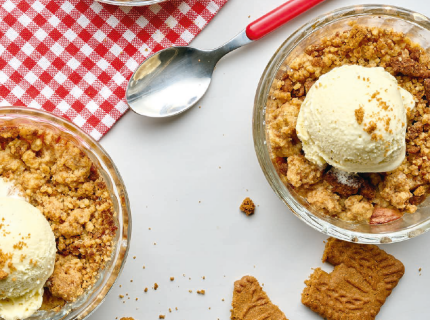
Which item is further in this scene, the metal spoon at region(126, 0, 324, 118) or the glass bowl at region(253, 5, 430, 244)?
the metal spoon at region(126, 0, 324, 118)

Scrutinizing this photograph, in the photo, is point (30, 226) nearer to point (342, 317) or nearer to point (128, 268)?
point (128, 268)

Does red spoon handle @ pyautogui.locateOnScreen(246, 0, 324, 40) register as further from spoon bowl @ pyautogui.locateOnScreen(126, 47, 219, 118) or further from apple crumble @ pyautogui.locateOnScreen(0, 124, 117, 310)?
apple crumble @ pyautogui.locateOnScreen(0, 124, 117, 310)

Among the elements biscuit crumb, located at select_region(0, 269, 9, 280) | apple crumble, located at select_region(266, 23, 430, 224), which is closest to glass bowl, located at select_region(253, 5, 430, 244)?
apple crumble, located at select_region(266, 23, 430, 224)

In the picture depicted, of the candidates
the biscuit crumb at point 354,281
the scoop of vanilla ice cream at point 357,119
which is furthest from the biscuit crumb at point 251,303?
the scoop of vanilla ice cream at point 357,119

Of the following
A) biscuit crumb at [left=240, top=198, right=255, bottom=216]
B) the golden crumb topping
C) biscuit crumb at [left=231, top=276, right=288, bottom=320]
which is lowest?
biscuit crumb at [left=231, top=276, right=288, bottom=320]

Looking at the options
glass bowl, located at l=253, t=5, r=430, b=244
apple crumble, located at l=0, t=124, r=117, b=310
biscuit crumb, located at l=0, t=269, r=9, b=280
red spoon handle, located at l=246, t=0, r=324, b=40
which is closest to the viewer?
biscuit crumb, located at l=0, t=269, r=9, b=280
